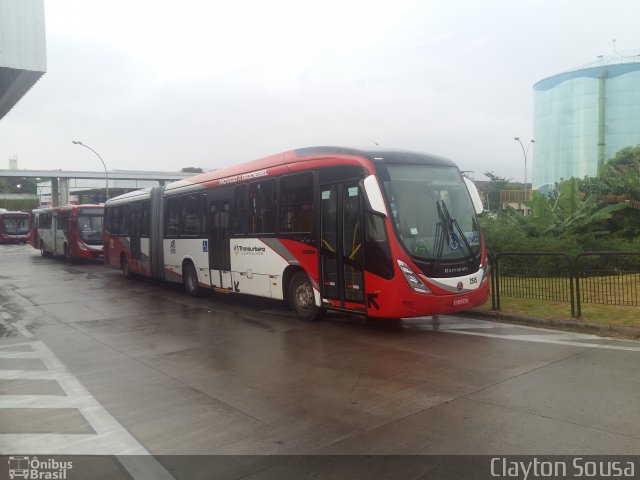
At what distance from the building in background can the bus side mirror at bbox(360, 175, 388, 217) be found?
73.5 m

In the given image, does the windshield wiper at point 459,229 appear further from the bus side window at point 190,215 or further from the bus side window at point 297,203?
the bus side window at point 190,215

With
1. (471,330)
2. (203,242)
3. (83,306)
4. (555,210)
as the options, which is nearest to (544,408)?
(471,330)

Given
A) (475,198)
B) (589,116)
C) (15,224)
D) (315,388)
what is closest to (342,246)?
(475,198)

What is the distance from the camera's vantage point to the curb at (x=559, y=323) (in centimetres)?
890

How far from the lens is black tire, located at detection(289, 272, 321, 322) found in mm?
10805

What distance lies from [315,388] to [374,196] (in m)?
3.63

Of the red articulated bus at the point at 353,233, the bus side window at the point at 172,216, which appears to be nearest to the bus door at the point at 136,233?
the bus side window at the point at 172,216

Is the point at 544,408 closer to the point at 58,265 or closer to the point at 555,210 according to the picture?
the point at 555,210

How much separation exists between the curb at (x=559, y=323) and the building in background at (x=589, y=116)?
70874mm

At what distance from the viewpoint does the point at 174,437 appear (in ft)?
17.0

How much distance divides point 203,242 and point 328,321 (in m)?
5.28

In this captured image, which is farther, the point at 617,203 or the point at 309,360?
the point at 617,203

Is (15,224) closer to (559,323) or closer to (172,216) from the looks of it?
(172,216)

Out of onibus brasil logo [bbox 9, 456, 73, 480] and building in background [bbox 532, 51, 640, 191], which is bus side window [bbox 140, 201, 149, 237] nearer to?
onibus brasil logo [bbox 9, 456, 73, 480]
